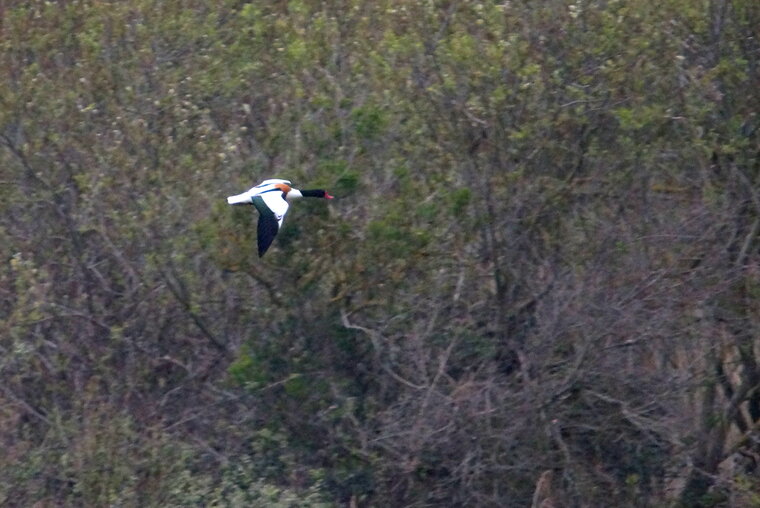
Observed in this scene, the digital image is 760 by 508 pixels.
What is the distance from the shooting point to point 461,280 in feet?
27.0

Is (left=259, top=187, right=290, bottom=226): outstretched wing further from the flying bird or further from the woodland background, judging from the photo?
the woodland background

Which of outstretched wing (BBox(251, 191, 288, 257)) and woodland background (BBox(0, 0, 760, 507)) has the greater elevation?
outstretched wing (BBox(251, 191, 288, 257))

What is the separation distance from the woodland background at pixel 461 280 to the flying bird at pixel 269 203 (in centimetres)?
27

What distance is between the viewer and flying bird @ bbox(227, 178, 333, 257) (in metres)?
7.18

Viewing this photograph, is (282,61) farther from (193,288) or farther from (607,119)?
(607,119)

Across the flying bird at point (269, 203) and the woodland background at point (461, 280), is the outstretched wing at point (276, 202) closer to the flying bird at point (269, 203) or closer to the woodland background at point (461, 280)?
the flying bird at point (269, 203)

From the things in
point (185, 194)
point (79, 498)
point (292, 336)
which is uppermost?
point (185, 194)

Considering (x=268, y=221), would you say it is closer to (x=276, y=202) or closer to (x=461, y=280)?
(x=276, y=202)

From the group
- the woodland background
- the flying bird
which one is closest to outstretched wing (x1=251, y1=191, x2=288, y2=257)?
the flying bird

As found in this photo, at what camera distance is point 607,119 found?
8.18m

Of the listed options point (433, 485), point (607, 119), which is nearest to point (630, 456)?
point (433, 485)

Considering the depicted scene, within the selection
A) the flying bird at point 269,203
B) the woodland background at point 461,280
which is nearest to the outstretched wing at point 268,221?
the flying bird at point 269,203

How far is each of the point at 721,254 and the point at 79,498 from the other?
165 inches

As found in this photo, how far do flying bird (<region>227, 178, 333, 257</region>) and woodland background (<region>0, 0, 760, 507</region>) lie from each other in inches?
10.6
